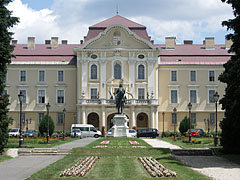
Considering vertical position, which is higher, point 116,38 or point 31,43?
point 31,43

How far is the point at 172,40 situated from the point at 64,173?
58570 mm

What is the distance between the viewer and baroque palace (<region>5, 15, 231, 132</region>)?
2569 inches

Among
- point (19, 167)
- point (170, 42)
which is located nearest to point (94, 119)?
point (170, 42)

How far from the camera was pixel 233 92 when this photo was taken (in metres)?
22.5

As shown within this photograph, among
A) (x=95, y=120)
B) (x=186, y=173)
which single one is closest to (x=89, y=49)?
(x=95, y=120)

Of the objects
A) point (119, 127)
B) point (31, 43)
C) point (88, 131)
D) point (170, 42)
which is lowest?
point (88, 131)

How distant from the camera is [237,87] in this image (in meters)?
21.5

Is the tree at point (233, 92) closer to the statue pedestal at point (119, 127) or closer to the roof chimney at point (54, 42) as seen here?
the statue pedestal at point (119, 127)

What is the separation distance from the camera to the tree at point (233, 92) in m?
21.7

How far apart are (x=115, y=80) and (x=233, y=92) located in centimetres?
4383

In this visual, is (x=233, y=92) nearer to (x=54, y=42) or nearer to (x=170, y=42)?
(x=170, y=42)

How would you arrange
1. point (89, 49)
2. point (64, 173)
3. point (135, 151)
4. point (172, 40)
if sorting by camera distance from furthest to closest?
point (172, 40)
point (89, 49)
point (135, 151)
point (64, 173)

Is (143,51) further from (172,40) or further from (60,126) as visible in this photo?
(60,126)

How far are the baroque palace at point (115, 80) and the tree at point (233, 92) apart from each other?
39382mm
